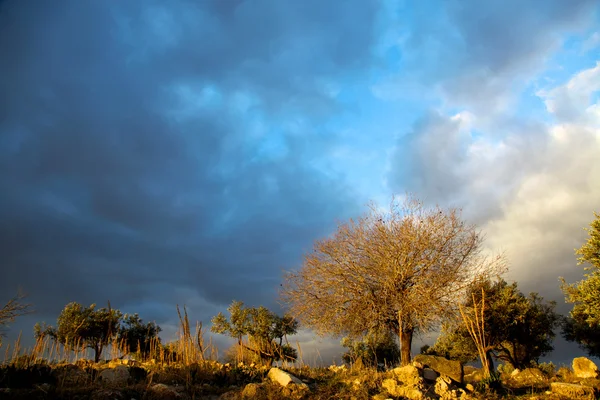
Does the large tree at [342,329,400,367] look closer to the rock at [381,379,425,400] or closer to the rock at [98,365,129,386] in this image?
the rock at [381,379,425,400]

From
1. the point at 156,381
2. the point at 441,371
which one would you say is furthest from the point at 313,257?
the point at 156,381

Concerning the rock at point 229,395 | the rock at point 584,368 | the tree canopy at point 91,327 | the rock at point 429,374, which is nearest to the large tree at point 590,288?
the rock at point 584,368

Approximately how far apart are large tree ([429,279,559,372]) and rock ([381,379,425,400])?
46.9 ft

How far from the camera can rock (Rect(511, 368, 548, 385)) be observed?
18391 millimetres

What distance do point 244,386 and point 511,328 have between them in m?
22.8

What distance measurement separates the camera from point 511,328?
1158 inches

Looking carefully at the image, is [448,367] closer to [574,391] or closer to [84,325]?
[574,391]

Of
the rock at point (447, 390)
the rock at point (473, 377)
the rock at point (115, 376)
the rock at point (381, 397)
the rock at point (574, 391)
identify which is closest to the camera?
the rock at point (381, 397)

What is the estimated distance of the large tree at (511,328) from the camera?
28391mm

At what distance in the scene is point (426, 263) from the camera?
23.0m

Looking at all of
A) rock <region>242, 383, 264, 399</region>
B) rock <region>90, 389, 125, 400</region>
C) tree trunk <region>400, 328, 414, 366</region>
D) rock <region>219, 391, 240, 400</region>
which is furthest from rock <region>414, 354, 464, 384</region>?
rock <region>90, 389, 125, 400</region>

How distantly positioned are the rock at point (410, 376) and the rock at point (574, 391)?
468 cm

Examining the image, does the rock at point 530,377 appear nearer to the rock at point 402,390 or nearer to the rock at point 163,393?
the rock at point 402,390

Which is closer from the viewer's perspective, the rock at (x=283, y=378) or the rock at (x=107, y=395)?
the rock at (x=107, y=395)
